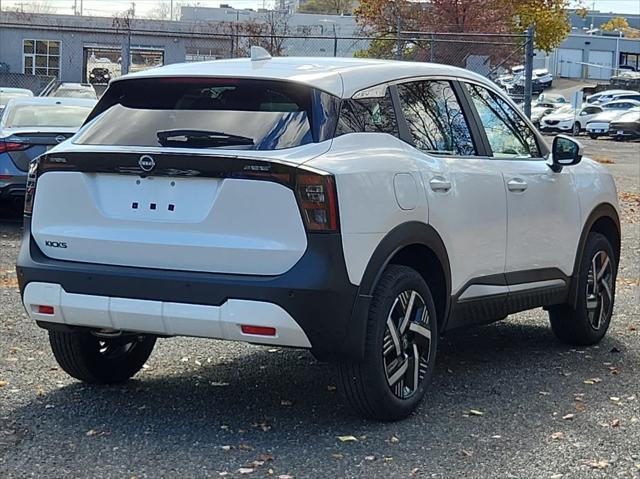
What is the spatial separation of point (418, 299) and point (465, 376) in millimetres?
1136

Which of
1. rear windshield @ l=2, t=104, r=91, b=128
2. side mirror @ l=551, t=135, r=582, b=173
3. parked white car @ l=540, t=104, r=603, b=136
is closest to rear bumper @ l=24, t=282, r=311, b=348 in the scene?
side mirror @ l=551, t=135, r=582, b=173

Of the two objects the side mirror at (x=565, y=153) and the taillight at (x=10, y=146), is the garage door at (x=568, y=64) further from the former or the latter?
the side mirror at (x=565, y=153)

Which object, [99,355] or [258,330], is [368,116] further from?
[99,355]

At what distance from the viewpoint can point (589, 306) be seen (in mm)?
7398

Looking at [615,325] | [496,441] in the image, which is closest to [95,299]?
[496,441]

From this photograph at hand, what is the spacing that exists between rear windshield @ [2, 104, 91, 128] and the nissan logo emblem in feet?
28.7

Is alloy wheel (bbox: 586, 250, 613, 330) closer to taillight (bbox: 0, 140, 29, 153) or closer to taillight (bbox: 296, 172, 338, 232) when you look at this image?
taillight (bbox: 296, 172, 338, 232)

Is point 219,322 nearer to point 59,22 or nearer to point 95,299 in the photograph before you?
point 95,299

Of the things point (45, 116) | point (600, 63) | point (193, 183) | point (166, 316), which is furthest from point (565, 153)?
point (600, 63)

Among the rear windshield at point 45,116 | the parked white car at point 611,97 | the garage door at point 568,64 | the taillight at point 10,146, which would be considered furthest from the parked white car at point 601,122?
the garage door at point 568,64

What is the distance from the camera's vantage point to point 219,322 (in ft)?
16.5

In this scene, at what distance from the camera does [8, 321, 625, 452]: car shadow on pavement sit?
17.8ft

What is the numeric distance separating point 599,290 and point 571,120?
39.3 metres

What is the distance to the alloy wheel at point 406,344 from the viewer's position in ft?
17.7
